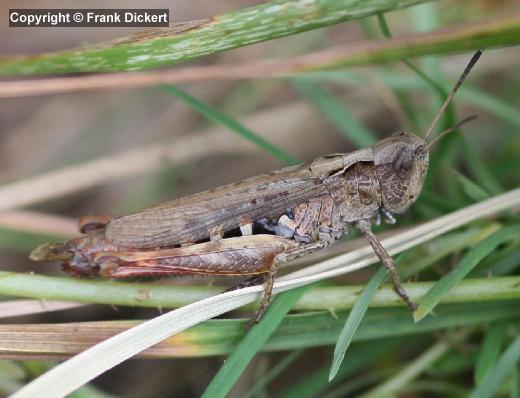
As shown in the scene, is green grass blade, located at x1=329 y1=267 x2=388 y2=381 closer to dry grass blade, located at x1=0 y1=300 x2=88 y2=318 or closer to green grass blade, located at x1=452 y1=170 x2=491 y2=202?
green grass blade, located at x1=452 y1=170 x2=491 y2=202

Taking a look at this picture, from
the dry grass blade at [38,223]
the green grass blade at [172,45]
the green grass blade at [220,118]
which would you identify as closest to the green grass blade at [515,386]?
the green grass blade at [220,118]

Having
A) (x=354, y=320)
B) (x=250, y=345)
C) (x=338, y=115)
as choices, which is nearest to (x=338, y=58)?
(x=354, y=320)

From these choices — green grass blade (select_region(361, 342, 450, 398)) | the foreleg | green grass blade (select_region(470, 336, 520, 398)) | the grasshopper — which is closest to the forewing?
the grasshopper

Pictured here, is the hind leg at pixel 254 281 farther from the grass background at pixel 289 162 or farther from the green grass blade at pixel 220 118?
the green grass blade at pixel 220 118

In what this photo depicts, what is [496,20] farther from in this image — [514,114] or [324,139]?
[324,139]

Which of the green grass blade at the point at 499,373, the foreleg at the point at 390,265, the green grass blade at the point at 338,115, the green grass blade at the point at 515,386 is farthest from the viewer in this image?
the green grass blade at the point at 338,115
